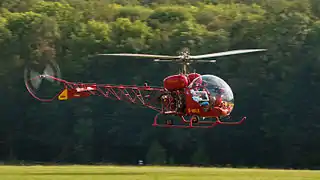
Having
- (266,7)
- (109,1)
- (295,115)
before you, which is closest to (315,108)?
(295,115)

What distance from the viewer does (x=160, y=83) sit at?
68062mm

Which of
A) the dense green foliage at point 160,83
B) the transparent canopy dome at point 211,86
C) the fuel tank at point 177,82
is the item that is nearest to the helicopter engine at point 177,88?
the fuel tank at point 177,82

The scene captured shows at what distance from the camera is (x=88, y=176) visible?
104 ft

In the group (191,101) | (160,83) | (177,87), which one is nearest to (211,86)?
(191,101)

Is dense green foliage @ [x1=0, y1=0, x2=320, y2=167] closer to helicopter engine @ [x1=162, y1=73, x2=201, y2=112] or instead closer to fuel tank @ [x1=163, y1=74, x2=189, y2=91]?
helicopter engine @ [x1=162, y1=73, x2=201, y2=112]

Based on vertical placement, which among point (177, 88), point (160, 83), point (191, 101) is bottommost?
point (191, 101)

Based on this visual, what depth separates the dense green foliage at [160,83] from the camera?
215 ft

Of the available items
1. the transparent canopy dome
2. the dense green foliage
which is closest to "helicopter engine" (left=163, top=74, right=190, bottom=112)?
the transparent canopy dome

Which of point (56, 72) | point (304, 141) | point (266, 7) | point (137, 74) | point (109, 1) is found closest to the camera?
point (56, 72)

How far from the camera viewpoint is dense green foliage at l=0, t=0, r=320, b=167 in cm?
6556

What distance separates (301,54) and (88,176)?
37243 millimetres

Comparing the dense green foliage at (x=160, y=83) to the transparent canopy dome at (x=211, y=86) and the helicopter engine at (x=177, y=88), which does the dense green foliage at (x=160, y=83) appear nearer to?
the helicopter engine at (x=177, y=88)

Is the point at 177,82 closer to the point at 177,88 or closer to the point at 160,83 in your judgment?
the point at 177,88

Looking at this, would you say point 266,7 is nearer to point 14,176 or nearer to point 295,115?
point 295,115
